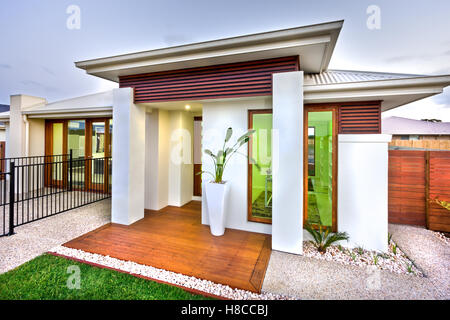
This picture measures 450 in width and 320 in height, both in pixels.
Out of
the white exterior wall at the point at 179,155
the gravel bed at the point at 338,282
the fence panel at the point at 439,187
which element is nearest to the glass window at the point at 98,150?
the white exterior wall at the point at 179,155

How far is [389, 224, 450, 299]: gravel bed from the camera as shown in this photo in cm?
257

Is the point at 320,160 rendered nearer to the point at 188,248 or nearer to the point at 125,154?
the point at 188,248

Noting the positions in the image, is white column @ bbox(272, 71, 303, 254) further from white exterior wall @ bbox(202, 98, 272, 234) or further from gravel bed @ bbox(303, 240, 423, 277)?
white exterior wall @ bbox(202, 98, 272, 234)

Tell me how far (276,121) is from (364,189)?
75.7 inches

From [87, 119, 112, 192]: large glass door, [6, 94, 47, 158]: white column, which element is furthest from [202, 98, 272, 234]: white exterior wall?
[6, 94, 47, 158]: white column

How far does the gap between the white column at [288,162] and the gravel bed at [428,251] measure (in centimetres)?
164

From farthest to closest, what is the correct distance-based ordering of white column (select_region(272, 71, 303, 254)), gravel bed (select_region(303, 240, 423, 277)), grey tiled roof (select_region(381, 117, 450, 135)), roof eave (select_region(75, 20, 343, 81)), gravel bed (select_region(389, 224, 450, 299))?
grey tiled roof (select_region(381, 117, 450, 135))
white column (select_region(272, 71, 303, 254))
gravel bed (select_region(303, 240, 423, 277))
roof eave (select_region(75, 20, 343, 81))
gravel bed (select_region(389, 224, 450, 299))

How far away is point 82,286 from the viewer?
7.66 feet

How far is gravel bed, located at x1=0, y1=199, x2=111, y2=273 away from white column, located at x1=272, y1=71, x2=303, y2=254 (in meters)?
3.74

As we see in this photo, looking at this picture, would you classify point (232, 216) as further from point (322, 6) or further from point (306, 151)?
point (322, 6)

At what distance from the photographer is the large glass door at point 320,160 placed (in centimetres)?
362

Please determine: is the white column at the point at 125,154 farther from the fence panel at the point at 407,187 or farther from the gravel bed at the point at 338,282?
the fence panel at the point at 407,187
